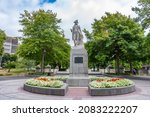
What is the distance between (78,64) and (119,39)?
1147 centimetres

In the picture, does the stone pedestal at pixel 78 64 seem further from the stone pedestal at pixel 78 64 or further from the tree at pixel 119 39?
the tree at pixel 119 39

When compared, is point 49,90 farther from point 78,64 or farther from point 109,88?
point 78,64

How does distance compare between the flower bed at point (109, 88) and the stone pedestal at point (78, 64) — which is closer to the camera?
the flower bed at point (109, 88)

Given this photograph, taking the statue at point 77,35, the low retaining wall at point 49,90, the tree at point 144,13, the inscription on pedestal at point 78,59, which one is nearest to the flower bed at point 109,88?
the low retaining wall at point 49,90

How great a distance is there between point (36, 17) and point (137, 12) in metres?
15.4

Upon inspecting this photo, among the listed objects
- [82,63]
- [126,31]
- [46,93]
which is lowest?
[46,93]

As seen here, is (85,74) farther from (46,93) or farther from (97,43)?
(97,43)

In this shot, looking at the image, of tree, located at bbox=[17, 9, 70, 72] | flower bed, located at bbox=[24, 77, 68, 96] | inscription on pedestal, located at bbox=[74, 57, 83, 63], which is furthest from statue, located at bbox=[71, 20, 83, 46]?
tree, located at bbox=[17, 9, 70, 72]

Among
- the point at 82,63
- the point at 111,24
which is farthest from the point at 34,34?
the point at 82,63

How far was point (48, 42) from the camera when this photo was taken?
3028 centimetres

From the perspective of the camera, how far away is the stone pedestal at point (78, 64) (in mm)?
18047

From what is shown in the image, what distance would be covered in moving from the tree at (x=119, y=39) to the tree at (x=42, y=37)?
5870 millimetres

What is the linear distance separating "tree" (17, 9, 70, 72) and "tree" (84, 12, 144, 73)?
5870 mm

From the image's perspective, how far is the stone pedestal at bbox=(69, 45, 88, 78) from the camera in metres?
18.0
